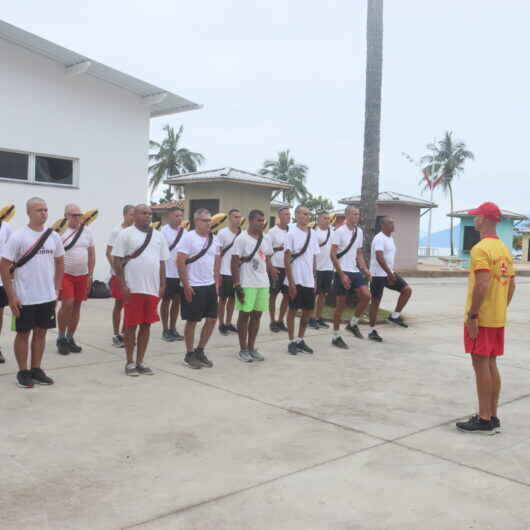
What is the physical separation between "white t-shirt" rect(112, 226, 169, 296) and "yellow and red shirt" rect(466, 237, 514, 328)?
3123mm

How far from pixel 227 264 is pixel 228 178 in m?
9.15

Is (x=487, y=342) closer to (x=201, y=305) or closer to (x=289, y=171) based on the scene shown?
(x=201, y=305)

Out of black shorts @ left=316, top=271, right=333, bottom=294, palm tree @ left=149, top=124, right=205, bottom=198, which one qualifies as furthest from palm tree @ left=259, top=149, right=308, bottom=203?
black shorts @ left=316, top=271, right=333, bottom=294

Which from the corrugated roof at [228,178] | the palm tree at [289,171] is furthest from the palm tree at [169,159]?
the corrugated roof at [228,178]

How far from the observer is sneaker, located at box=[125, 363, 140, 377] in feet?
20.8

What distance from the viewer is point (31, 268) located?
18.4ft

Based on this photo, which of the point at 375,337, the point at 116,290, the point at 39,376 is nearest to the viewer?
the point at 39,376

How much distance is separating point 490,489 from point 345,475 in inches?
34.5

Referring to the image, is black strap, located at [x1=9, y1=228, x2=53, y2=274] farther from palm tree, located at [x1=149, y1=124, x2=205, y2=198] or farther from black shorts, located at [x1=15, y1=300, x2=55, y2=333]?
palm tree, located at [x1=149, y1=124, x2=205, y2=198]

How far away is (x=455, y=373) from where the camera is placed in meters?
6.94

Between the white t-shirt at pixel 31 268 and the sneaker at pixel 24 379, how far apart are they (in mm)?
676

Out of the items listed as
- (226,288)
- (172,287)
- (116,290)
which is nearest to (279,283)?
(226,288)

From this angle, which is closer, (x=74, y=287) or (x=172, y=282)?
(x=74, y=287)

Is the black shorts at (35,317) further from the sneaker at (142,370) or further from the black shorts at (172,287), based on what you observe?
the black shorts at (172,287)
